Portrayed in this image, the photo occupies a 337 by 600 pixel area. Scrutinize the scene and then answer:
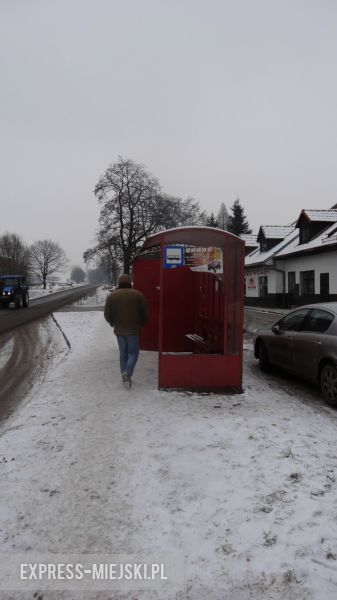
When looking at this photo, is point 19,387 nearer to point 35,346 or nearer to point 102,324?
point 35,346

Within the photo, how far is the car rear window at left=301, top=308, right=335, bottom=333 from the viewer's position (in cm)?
584

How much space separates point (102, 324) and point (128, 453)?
11783 mm

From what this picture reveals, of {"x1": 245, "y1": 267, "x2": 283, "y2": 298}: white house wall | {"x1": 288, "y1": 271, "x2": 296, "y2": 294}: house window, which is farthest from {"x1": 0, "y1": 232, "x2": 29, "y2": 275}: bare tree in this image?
{"x1": 288, "y1": 271, "x2": 296, "y2": 294}: house window

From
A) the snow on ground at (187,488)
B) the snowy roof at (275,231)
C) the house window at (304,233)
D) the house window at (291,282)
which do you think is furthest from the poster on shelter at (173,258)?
the snowy roof at (275,231)

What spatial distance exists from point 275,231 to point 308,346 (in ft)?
87.0

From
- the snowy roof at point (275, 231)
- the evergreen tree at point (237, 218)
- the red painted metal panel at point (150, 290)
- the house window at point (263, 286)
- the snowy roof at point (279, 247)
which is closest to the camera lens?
the red painted metal panel at point (150, 290)

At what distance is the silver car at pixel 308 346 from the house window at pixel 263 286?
2192 centimetres

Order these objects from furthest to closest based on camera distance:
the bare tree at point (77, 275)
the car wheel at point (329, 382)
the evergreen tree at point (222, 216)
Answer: the bare tree at point (77, 275) → the evergreen tree at point (222, 216) → the car wheel at point (329, 382)

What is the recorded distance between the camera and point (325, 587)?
2.16 m

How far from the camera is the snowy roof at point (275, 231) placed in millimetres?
30250

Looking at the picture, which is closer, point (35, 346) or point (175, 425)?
point (175, 425)

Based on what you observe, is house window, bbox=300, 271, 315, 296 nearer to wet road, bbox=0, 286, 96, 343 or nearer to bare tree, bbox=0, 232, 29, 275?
wet road, bbox=0, 286, 96, 343

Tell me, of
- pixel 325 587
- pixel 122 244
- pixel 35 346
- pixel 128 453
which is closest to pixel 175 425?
pixel 128 453

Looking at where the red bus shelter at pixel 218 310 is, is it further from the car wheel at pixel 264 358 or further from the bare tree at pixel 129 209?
the bare tree at pixel 129 209
